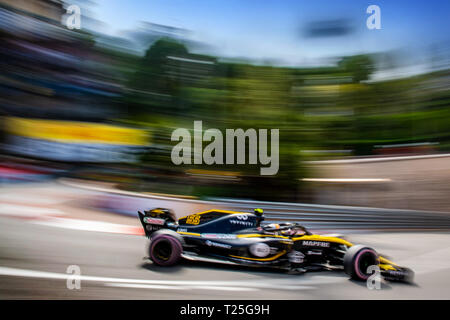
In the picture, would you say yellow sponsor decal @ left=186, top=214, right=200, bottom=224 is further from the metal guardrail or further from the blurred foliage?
the blurred foliage

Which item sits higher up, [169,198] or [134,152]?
[134,152]

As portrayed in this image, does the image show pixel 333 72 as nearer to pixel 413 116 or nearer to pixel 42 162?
pixel 413 116

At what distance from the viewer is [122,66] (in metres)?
11.4

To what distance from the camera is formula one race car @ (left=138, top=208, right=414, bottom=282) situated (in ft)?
15.0

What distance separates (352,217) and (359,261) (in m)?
3.26

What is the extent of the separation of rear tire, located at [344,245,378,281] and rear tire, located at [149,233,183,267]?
2.08 metres

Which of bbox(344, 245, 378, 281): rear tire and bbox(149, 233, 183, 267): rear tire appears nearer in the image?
bbox(344, 245, 378, 281): rear tire

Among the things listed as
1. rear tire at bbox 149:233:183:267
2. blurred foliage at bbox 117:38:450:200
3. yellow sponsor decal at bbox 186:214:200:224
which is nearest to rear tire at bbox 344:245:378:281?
yellow sponsor decal at bbox 186:214:200:224

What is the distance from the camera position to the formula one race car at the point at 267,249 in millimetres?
4570

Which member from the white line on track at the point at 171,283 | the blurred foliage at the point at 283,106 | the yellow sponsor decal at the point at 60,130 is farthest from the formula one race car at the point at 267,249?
the yellow sponsor decal at the point at 60,130

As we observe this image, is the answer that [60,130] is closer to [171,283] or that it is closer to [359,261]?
[171,283]

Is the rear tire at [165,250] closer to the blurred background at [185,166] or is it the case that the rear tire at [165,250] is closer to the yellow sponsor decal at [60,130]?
the blurred background at [185,166]

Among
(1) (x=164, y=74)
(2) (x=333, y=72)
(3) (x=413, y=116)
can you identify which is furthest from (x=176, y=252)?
(3) (x=413, y=116)
